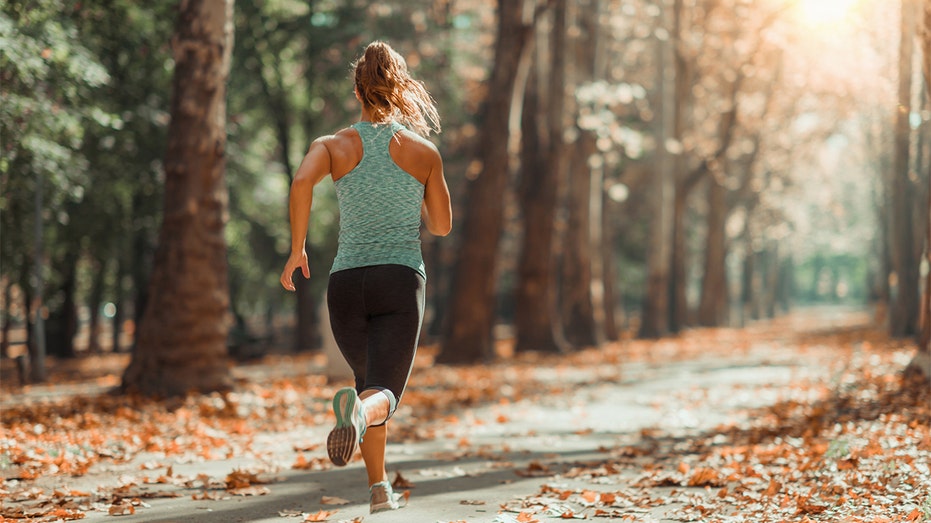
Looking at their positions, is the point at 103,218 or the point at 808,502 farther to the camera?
the point at 103,218

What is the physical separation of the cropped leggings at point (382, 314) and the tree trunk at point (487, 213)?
13229mm

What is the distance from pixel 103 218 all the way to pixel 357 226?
55.7 feet

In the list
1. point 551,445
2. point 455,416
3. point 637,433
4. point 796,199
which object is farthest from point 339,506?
point 796,199

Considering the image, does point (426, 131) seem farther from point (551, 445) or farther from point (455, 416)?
point (455, 416)

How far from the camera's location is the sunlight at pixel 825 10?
2019 centimetres

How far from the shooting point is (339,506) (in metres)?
5.85

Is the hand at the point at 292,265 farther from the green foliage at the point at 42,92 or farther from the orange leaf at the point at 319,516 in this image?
the green foliage at the point at 42,92

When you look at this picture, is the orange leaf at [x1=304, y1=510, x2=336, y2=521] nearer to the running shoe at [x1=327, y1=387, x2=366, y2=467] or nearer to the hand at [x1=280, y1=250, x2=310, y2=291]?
the running shoe at [x1=327, y1=387, x2=366, y2=467]

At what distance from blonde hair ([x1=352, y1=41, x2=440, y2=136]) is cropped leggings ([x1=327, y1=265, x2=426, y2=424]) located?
780mm

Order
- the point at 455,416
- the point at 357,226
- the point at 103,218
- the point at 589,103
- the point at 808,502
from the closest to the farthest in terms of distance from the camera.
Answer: the point at 357,226
the point at 808,502
the point at 455,416
the point at 103,218
the point at 589,103

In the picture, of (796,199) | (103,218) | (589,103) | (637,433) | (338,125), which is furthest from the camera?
(796,199)

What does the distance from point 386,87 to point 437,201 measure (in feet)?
2.00

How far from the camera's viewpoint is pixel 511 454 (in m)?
8.41

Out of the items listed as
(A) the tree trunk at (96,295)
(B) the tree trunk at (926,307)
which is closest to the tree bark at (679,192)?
(A) the tree trunk at (96,295)
